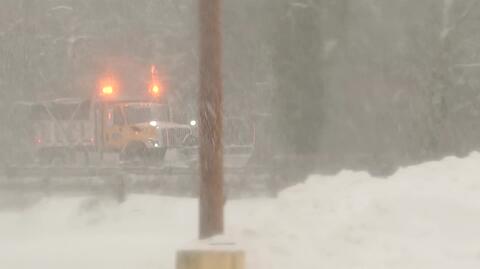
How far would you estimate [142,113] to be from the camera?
31234 millimetres

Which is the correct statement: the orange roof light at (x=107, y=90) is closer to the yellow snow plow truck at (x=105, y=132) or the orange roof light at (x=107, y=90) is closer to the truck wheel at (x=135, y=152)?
the yellow snow plow truck at (x=105, y=132)

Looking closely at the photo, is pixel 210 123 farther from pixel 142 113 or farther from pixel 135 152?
pixel 142 113

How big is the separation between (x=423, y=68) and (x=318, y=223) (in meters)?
12.0

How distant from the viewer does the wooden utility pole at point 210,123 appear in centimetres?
1000

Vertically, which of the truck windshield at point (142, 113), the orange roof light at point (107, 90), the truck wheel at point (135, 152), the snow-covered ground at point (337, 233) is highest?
the orange roof light at point (107, 90)

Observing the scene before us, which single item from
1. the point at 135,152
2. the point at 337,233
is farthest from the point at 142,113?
the point at 337,233

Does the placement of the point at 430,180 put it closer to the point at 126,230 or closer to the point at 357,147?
the point at 126,230

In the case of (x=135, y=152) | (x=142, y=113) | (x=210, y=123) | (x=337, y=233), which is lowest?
(x=337, y=233)

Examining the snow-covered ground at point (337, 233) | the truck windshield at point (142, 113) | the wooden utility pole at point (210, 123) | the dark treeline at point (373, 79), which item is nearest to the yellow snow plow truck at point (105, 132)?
the truck windshield at point (142, 113)

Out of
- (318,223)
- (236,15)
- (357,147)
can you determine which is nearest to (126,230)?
(318,223)

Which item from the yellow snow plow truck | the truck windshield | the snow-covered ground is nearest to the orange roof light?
the yellow snow plow truck

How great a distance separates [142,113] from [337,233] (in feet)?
70.4

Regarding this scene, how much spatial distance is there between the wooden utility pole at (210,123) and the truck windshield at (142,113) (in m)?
21.1

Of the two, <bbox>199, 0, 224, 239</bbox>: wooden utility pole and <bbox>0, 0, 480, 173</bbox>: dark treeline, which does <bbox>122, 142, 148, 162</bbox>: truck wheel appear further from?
<bbox>199, 0, 224, 239</bbox>: wooden utility pole
